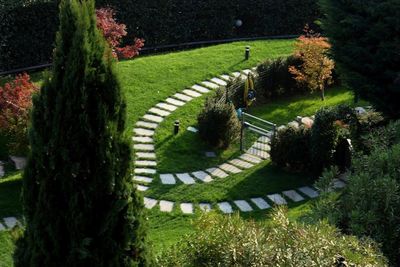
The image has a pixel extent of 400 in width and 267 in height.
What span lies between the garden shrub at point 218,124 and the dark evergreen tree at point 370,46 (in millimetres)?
2783

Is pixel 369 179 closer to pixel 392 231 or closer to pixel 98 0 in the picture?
pixel 392 231

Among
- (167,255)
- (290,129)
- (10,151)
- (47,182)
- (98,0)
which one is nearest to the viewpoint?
(47,182)

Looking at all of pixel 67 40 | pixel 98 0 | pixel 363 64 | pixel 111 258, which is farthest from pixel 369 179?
pixel 98 0

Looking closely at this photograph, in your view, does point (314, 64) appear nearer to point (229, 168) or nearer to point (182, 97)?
point (182, 97)

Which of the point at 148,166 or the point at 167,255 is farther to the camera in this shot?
the point at 148,166

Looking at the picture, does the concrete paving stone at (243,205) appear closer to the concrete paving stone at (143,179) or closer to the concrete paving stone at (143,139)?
the concrete paving stone at (143,179)

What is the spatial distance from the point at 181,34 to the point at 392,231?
1489 cm

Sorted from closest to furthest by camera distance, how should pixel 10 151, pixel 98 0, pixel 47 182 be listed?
1. pixel 47 182
2. pixel 10 151
3. pixel 98 0

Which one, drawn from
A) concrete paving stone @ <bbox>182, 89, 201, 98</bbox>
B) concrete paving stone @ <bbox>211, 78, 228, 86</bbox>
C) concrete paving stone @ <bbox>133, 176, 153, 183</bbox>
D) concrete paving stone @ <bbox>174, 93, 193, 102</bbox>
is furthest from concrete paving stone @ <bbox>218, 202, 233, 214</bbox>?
concrete paving stone @ <bbox>211, 78, 228, 86</bbox>

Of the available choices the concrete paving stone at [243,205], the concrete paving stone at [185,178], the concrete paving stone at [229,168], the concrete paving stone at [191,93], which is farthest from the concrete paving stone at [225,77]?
the concrete paving stone at [243,205]

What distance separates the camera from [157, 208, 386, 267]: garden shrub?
564cm

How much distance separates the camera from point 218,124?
14.9 meters

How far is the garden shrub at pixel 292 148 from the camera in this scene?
14.4 metres

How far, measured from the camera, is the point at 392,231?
7484mm
